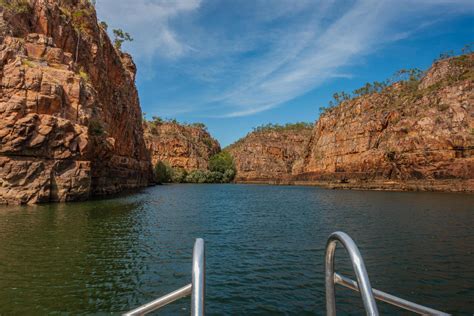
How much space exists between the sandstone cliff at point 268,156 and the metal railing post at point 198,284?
139m

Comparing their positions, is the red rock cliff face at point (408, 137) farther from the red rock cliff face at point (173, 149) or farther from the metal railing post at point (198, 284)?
the metal railing post at point (198, 284)

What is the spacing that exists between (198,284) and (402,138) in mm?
85722

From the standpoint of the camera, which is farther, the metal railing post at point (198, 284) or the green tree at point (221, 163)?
the green tree at point (221, 163)

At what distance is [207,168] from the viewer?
14925 cm

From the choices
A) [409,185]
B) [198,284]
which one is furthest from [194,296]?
[409,185]

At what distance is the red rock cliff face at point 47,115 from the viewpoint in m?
29.7

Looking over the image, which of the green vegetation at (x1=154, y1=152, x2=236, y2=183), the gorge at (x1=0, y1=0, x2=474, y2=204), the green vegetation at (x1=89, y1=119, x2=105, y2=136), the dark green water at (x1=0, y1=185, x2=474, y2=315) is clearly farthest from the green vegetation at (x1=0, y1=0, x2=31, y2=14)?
the green vegetation at (x1=154, y1=152, x2=236, y2=183)

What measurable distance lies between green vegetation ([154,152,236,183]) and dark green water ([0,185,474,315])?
321ft

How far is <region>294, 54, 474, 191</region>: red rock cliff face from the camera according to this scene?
65625 mm

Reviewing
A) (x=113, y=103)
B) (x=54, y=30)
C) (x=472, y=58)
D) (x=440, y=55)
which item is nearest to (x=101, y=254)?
(x=54, y=30)

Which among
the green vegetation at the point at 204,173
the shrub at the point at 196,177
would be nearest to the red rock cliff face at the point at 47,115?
the green vegetation at the point at 204,173

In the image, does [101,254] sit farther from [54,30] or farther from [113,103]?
[113,103]

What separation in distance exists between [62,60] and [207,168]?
11179cm

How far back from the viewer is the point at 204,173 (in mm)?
138000
